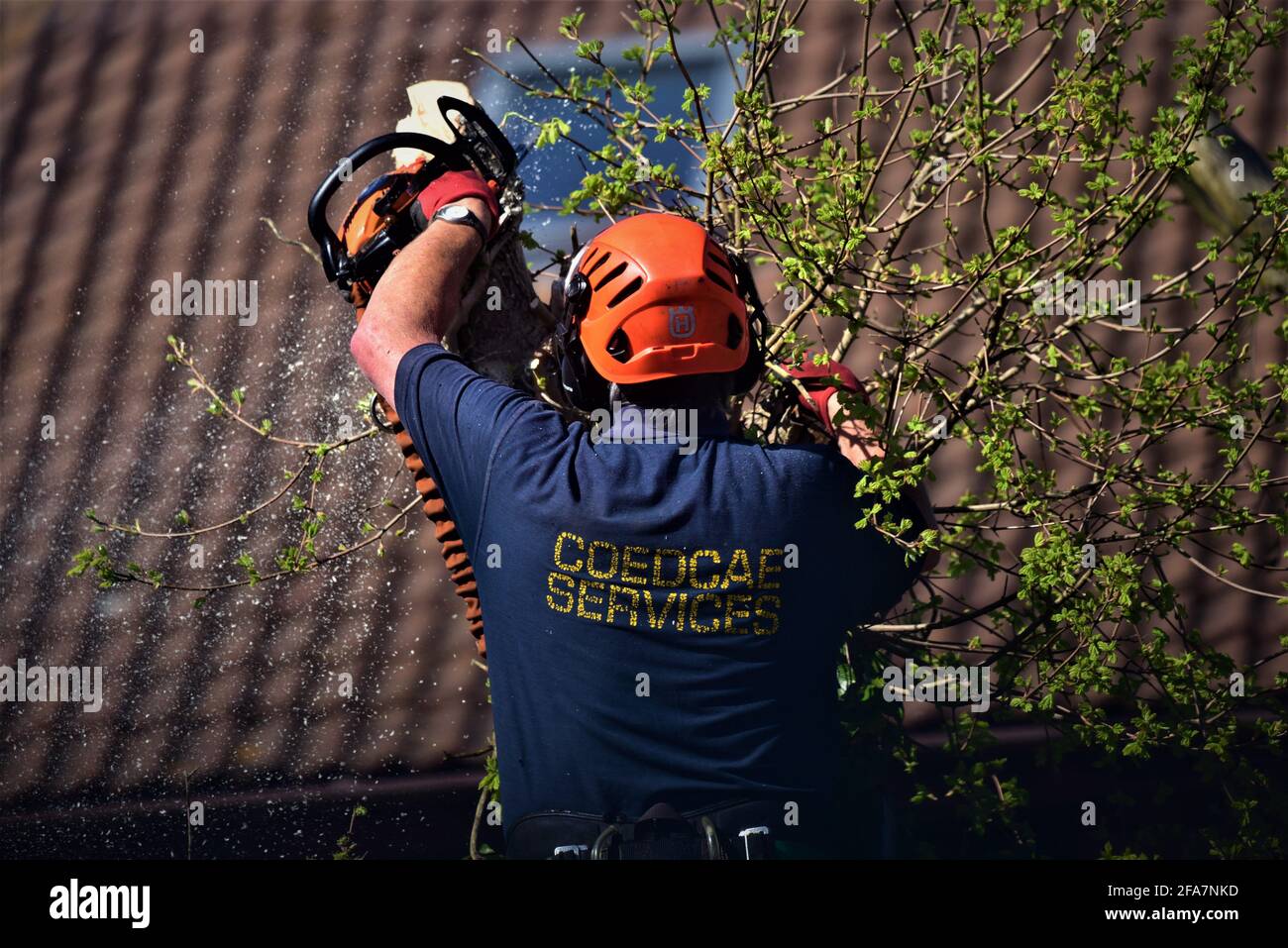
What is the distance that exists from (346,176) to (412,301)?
26cm

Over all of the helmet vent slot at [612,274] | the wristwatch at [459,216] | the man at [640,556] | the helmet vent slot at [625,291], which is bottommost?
the man at [640,556]

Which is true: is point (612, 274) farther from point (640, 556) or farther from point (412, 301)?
point (640, 556)

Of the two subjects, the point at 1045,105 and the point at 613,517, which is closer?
the point at 613,517

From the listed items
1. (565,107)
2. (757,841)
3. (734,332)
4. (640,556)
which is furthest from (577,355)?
(565,107)

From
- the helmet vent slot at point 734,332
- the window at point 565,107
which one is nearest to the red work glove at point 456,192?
the helmet vent slot at point 734,332

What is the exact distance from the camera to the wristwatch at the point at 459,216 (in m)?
2.11

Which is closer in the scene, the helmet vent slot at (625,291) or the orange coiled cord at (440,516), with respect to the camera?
the helmet vent slot at (625,291)

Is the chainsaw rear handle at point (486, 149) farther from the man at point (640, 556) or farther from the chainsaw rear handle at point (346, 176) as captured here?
the man at point (640, 556)

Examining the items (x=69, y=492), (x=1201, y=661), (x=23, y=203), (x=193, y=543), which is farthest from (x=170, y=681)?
(x=1201, y=661)

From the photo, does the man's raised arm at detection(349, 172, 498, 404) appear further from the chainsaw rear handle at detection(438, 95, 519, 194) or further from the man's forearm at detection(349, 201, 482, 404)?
the chainsaw rear handle at detection(438, 95, 519, 194)

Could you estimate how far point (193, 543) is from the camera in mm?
3699

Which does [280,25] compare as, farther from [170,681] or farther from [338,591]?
[170,681]

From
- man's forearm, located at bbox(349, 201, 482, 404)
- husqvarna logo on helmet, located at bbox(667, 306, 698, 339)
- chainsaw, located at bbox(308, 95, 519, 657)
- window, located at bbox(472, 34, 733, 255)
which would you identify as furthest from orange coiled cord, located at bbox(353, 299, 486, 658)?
window, located at bbox(472, 34, 733, 255)
